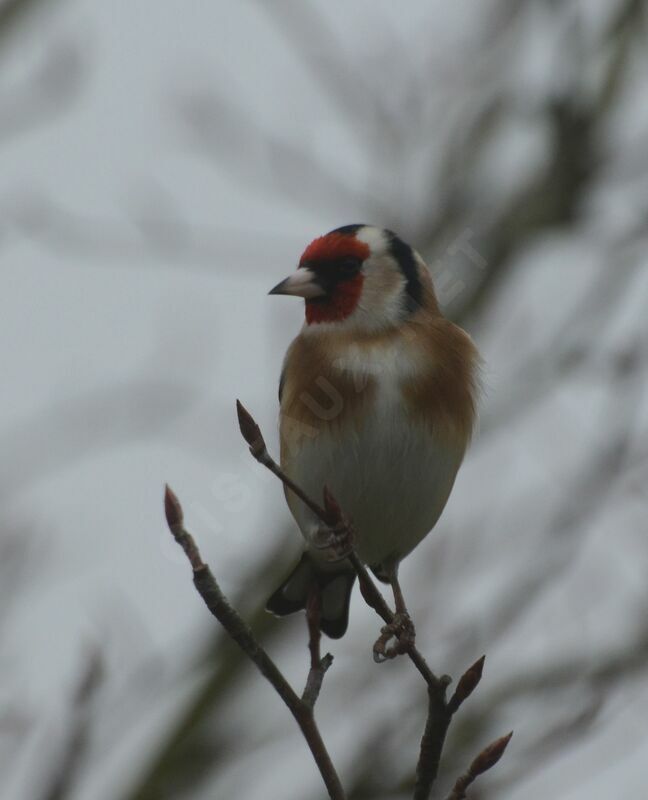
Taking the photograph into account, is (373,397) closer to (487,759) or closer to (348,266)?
(348,266)

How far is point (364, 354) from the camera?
449cm

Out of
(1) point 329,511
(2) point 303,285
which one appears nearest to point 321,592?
(2) point 303,285

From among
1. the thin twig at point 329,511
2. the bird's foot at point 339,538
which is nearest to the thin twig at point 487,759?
the thin twig at point 329,511

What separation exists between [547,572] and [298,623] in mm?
1119

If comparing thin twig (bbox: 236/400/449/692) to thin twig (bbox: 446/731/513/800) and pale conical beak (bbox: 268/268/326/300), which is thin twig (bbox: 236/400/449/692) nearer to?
thin twig (bbox: 446/731/513/800)

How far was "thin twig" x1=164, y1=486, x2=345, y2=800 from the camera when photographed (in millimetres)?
3076

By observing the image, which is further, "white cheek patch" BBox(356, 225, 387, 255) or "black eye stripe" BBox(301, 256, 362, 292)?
"white cheek patch" BBox(356, 225, 387, 255)

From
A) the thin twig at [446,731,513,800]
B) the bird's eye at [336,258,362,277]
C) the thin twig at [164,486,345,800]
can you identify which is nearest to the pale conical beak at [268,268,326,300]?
the bird's eye at [336,258,362,277]

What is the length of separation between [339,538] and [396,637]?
0.40m

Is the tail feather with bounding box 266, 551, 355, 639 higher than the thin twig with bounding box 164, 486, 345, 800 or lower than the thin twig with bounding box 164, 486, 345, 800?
higher

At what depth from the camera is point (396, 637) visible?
391 cm

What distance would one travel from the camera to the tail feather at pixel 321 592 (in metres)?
5.07

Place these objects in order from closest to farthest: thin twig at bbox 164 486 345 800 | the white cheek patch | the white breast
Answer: thin twig at bbox 164 486 345 800, the white breast, the white cheek patch

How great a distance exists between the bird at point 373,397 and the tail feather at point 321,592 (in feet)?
0.58
